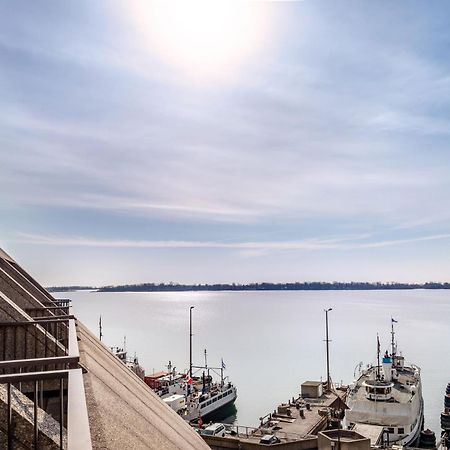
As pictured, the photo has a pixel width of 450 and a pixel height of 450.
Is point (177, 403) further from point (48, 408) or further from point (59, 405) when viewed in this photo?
point (59, 405)

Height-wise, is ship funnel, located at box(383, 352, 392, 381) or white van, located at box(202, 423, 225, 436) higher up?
ship funnel, located at box(383, 352, 392, 381)

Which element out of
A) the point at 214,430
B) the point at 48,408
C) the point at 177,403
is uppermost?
the point at 48,408

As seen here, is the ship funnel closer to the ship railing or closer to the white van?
the white van

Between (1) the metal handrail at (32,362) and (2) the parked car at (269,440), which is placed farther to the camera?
(2) the parked car at (269,440)

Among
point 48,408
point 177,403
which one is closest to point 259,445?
point 177,403

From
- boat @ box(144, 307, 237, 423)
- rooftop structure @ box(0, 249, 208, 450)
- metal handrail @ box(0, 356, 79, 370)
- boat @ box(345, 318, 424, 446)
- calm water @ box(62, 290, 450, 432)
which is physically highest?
metal handrail @ box(0, 356, 79, 370)

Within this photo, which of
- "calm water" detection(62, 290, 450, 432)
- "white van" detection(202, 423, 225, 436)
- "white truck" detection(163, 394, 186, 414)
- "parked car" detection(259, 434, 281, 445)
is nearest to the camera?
"parked car" detection(259, 434, 281, 445)

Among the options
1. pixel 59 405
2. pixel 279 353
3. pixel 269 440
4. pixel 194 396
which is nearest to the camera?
pixel 59 405

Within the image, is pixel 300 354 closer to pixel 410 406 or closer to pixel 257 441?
pixel 410 406

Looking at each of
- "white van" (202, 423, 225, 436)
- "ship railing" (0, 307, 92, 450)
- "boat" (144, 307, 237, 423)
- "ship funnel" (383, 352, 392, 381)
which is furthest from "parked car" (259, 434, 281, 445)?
"ship railing" (0, 307, 92, 450)

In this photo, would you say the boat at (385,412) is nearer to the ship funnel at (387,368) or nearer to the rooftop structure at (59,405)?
the ship funnel at (387,368)

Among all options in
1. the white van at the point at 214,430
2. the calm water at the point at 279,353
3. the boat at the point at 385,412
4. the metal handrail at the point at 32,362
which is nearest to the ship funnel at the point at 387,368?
the boat at the point at 385,412

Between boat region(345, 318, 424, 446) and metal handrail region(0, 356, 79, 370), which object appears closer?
metal handrail region(0, 356, 79, 370)

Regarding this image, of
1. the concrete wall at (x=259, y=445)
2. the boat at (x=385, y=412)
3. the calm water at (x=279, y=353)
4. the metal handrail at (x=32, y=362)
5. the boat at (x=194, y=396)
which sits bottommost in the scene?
the calm water at (x=279, y=353)
